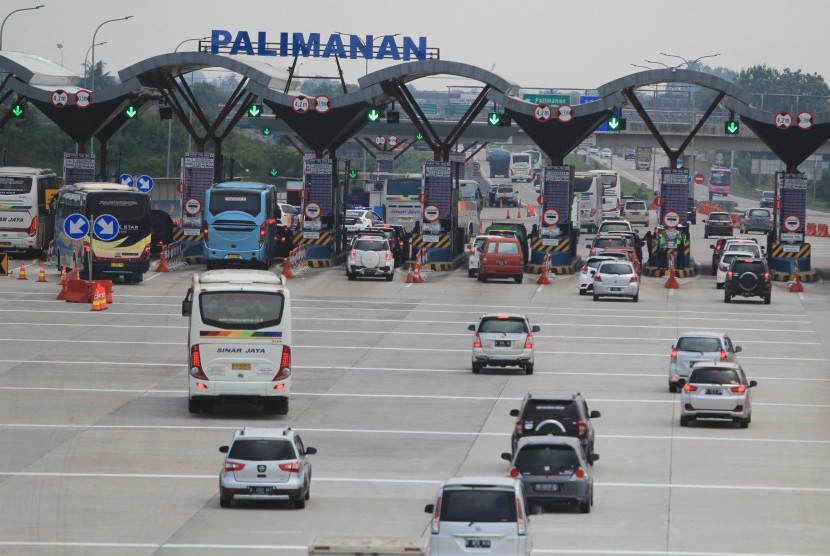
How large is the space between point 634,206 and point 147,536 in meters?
98.6

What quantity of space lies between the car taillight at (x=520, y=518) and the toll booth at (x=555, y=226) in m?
52.3

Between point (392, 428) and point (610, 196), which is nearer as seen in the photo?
point (392, 428)

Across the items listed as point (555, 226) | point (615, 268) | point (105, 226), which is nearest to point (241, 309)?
point (105, 226)

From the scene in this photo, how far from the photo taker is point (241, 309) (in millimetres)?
34406

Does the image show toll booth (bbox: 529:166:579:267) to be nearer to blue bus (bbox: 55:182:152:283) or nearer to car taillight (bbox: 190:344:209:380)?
blue bus (bbox: 55:182:152:283)

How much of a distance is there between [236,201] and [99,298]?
1246cm

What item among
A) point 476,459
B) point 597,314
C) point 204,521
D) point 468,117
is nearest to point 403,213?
point 468,117

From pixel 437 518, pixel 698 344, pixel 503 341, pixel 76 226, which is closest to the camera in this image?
pixel 437 518

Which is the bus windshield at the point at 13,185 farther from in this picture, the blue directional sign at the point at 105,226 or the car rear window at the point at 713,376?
the car rear window at the point at 713,376

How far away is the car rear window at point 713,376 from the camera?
3425cm

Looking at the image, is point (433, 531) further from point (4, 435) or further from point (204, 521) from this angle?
point (4, 435)

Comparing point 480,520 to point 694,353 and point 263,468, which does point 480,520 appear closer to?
point 263,468

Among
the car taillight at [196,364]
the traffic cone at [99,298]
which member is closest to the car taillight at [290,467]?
the car taillight at [196,364]

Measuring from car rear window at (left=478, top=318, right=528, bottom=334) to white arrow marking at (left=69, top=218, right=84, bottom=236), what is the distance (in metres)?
15.6
